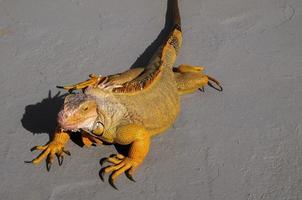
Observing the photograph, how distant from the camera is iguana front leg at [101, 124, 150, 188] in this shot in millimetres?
2881

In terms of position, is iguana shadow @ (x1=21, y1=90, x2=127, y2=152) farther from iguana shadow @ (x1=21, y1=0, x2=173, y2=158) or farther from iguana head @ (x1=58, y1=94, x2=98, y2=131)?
iguana head @ (x1=58, y1=94, x2=98, y2=131)

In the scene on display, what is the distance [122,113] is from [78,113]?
38 centimetres

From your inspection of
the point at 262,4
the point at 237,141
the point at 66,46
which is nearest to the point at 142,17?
the point at 66,46

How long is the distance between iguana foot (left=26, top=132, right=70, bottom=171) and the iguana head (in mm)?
436

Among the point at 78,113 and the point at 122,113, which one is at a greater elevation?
the point at 78,113

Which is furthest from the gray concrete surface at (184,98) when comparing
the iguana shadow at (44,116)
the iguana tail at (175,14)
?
the iguana tail at (175,14)

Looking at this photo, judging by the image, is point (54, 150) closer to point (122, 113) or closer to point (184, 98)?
point (122, 113)

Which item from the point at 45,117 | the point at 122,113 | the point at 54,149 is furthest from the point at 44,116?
the point at 122,113

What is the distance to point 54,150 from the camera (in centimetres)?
304

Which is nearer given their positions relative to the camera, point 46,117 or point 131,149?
point 131,149

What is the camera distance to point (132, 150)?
9.52 ft

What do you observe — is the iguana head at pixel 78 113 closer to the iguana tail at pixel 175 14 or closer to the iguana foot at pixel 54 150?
the iguana foot at pixel 54 150

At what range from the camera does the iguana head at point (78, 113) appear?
260 centimetres

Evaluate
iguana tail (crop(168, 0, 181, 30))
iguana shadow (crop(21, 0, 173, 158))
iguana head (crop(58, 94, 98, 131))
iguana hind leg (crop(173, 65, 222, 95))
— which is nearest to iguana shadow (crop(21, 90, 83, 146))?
iguana shadow (crop(21, 0, 173, 158))
